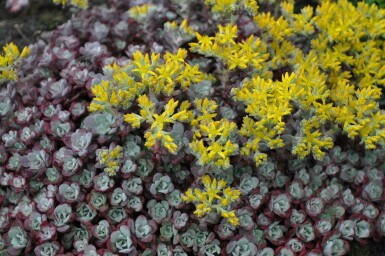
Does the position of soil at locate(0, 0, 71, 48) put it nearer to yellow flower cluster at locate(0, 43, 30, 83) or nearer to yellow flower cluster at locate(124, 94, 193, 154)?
yellow flower cluster at locate(0, 43, 30, 83)

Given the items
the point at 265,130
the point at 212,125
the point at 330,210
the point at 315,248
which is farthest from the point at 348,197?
the point at 212,125

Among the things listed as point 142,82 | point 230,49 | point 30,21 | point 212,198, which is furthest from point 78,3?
point 212,198

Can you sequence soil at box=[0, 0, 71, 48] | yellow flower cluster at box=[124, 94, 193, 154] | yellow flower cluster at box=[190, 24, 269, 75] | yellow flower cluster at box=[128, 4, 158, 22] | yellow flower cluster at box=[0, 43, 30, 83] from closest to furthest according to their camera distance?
1. yellow flower cluster at box=[124, 94, 193, 154]
2. yellow flower cluster at box=[190, 24, 269, 75]
3. yellow flower cluster at box=[0, 43, 30, 83]
4. yellow flower cluster at box=[128, 4, 158, 22]
5. soil at box=[0, 0, 71, 48]

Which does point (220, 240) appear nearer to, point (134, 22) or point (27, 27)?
point (134, 22)

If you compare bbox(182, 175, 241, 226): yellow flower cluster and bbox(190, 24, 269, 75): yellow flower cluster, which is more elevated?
bbox(190, 24, 269, 75): yellow flower cluster

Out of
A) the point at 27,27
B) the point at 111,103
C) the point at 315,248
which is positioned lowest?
the point at 315,248

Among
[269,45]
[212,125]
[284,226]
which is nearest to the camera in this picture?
[212,125]

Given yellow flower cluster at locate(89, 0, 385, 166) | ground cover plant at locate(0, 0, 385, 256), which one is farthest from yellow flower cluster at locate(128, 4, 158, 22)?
ground cover plant at locate(0, 0, 385, 256)
